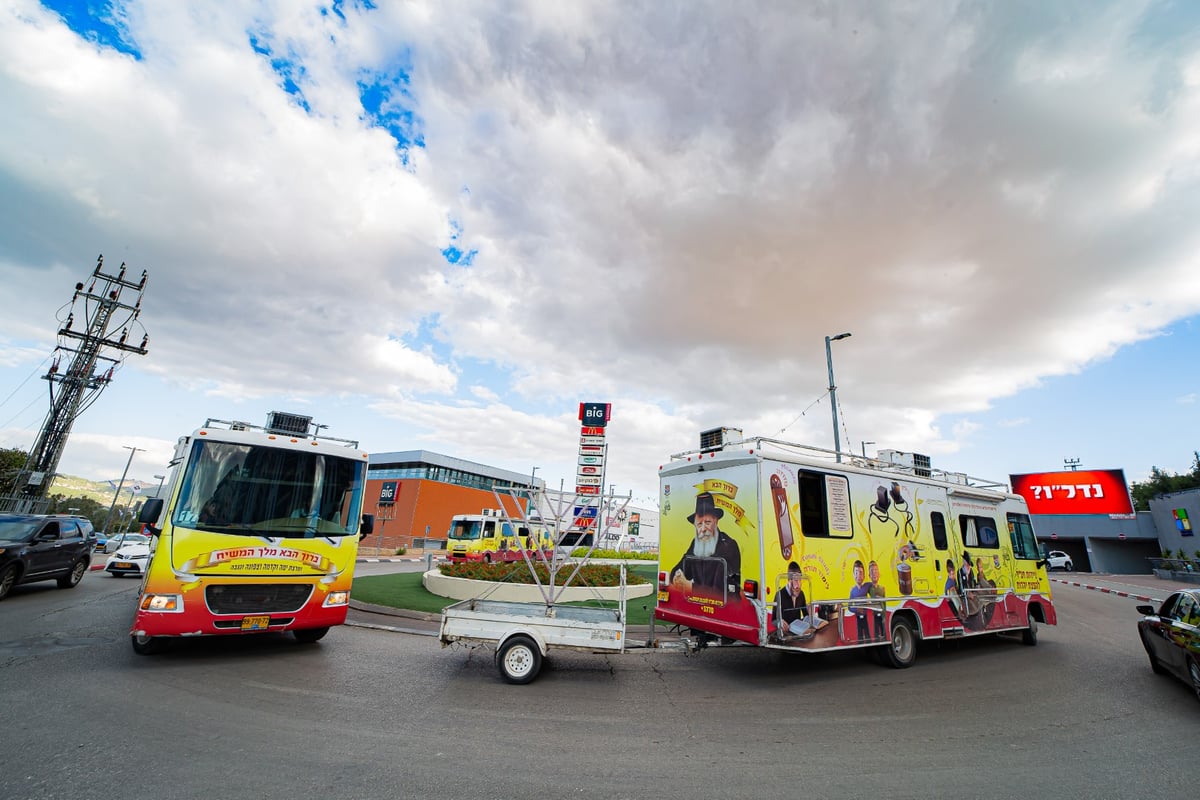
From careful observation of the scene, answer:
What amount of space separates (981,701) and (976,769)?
265 centimetres

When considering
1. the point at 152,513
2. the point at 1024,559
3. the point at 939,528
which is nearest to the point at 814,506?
the point at 939,528

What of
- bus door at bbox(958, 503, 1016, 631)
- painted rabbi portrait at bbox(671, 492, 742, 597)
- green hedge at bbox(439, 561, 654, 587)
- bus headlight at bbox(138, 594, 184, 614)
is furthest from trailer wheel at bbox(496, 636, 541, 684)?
bus door at bbox(958, 503, 1016, 631)

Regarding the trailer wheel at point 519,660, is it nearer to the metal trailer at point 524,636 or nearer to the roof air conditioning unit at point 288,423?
the metal trailer at point 524,636

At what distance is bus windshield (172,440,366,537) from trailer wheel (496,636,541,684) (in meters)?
3.08

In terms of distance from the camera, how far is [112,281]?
1316 inches

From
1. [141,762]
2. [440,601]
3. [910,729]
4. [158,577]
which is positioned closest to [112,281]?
[440,601]

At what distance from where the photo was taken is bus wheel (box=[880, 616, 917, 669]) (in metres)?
8.03

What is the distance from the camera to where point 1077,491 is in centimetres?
4181

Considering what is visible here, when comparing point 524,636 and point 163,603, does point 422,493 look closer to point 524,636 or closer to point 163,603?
point 163,603

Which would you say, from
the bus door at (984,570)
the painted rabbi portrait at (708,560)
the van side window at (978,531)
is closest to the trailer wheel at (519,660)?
the painted rabbi portrait at (708,560)

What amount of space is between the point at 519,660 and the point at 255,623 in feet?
11.8

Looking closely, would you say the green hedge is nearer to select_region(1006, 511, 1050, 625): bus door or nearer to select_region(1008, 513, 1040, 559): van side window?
select_region(1006, 511, 1050, 625): bus door

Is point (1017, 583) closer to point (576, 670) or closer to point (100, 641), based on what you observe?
point (576, 670)

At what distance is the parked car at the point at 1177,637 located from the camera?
256 inches
